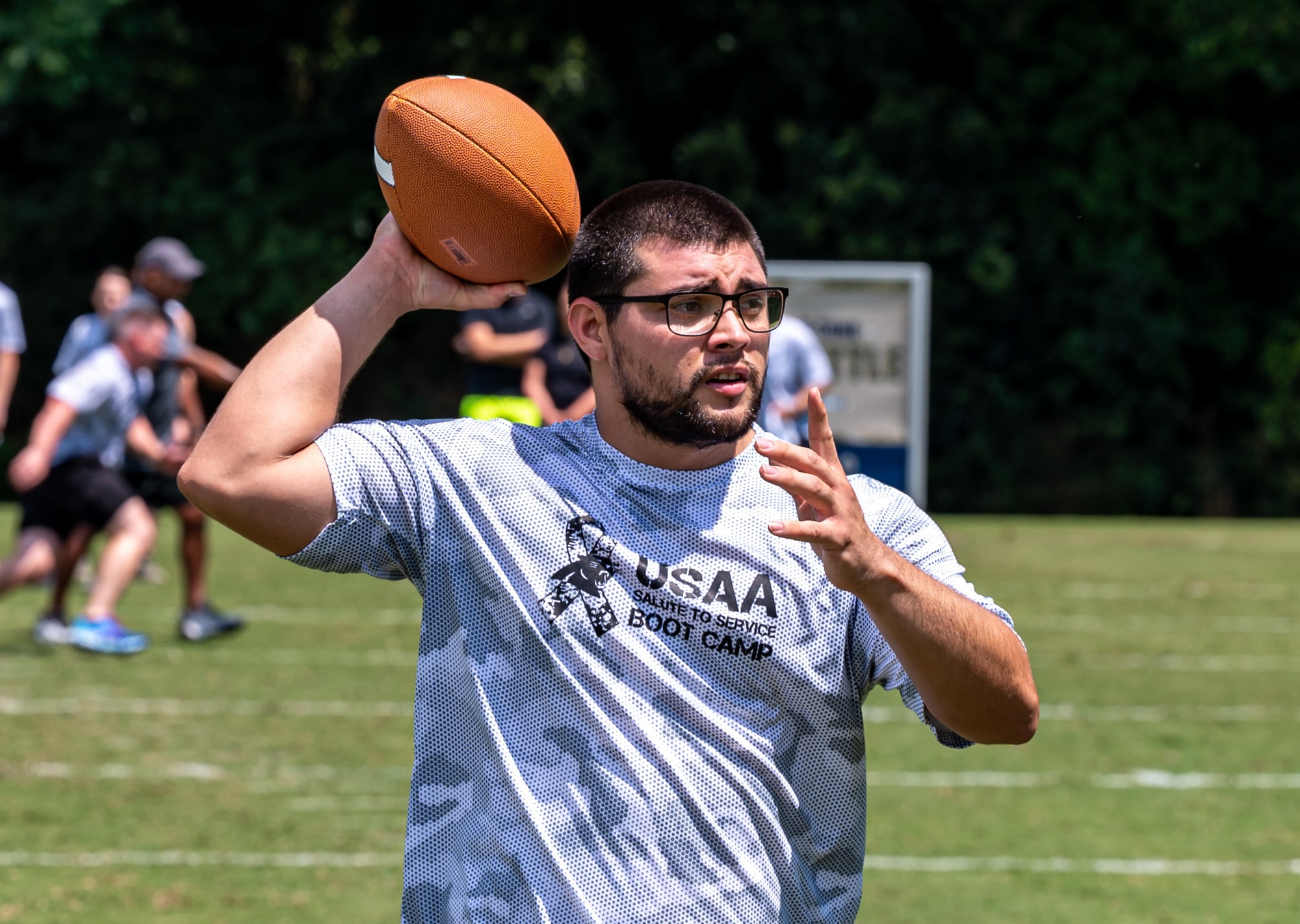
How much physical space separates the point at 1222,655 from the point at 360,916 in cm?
617

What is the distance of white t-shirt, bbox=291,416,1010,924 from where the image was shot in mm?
2320

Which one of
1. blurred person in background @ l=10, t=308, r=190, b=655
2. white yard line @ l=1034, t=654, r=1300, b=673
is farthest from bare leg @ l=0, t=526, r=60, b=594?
white yard line @ l=1034, t=654, r=1300, b=673

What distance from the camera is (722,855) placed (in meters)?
2.32

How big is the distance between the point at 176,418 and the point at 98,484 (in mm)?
1170

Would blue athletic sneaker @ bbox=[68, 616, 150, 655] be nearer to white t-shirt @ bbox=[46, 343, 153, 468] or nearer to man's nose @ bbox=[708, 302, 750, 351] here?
white t-shirt @ bbox=[46, 343, 153, 468]

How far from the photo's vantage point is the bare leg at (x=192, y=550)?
934 centimetres

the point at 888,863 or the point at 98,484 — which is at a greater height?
the point at 98,484

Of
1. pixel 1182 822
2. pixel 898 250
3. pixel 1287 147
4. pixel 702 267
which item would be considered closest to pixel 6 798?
pixel 1182 822

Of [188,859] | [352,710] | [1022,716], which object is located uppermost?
[1022,716]

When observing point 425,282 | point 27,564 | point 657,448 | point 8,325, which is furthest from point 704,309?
point 8,325

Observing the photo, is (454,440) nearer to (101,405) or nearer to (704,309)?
(704,309)

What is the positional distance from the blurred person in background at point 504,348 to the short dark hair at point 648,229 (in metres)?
6.44

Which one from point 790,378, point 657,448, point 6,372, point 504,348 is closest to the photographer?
point 657,448

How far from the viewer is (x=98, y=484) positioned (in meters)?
8.89
